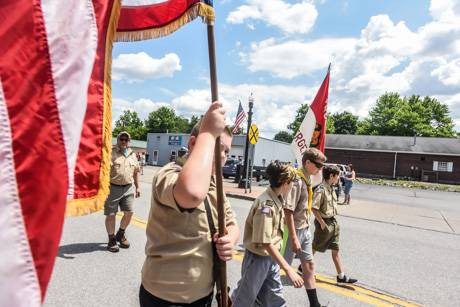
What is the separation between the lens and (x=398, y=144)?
1927 inches

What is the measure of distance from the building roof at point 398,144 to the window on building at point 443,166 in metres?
1.15

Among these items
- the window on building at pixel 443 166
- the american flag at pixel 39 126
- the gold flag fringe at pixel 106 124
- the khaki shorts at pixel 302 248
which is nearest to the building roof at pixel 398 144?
the window on building at pixel 443 166

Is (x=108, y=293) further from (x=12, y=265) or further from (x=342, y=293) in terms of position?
(x=12, y=265)

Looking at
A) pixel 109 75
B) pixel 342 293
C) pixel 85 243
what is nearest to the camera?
pixel 109 75

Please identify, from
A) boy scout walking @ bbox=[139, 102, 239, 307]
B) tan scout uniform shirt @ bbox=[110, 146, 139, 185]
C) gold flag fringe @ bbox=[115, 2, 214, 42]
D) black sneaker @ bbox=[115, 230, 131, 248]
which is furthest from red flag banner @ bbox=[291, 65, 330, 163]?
gold flag fringe @ bbox=[115, 2, 214, 42]

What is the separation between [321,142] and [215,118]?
200 inches

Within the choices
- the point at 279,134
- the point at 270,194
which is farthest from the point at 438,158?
the point at 279,134

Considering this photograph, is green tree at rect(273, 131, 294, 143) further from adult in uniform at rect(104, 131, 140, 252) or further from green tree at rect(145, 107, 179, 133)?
adult in uniform at rect(104, 131, 140, 252)

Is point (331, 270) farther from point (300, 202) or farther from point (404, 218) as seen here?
point (404, 218)

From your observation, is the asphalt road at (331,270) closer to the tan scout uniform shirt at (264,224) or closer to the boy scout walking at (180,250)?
the tan scout uniform shirt at (264,224)

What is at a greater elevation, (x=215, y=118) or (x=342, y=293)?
(x=215, y=118)

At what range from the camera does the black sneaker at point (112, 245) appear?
6066mm

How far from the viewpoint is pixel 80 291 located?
14.4ft

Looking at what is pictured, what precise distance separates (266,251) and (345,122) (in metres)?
91.2
